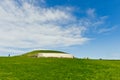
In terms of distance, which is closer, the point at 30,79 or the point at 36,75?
the point at 30,79

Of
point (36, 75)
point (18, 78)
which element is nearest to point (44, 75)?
point (36, 75)

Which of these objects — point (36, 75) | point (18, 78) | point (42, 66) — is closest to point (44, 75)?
point (36, 75)

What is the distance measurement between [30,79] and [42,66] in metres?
10.3

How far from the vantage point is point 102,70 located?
45.7m

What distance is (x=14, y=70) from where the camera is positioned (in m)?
42.8

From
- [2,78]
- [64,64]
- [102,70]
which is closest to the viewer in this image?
[2,78]

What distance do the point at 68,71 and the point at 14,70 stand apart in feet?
29.7

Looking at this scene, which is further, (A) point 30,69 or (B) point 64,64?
(B) point 64,64

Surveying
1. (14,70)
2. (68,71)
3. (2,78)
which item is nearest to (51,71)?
(68,71)

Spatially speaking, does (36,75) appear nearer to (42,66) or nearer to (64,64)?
(42,66)

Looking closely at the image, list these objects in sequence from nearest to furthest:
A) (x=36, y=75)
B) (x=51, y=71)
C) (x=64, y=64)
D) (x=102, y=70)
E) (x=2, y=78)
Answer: (x=2, y=78)
(x=36, y=75)
(x=51, y=71)
(x=102, y=70)
(x=64, y=64)

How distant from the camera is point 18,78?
123 feet

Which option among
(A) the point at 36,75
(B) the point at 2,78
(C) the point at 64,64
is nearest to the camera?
(B) the point at 2,78

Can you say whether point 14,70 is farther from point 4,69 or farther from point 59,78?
point 59,78
